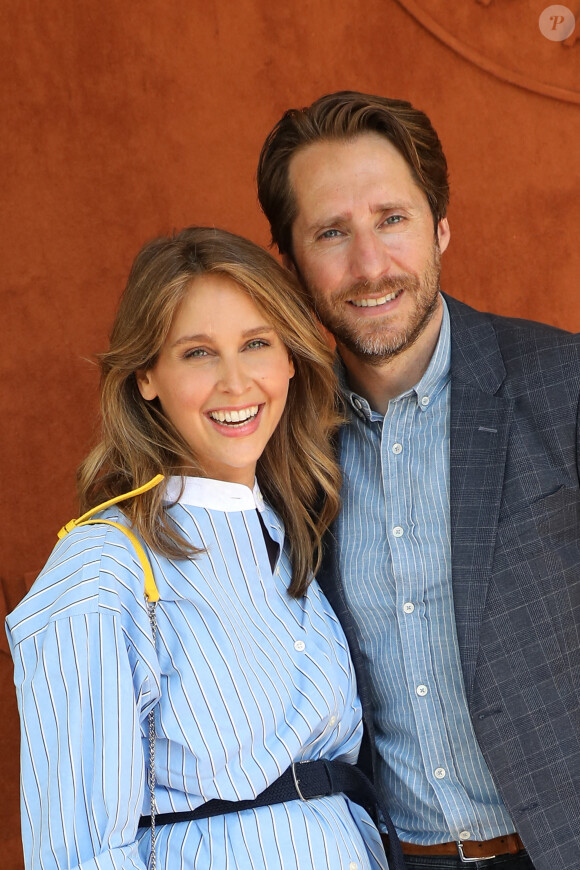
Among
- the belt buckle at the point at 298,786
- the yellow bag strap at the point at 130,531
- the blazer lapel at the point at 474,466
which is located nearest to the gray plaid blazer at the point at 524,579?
→ the blazer lapel at the point at 474,466

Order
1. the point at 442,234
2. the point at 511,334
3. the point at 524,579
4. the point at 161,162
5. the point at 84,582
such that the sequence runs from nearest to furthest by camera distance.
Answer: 1. the point at 84,582
2. the point at 524,579
3. the point at 511,334
4. the point at 442,234
5. the point at 161,162

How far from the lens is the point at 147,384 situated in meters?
1.89

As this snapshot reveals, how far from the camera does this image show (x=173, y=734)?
1557mm

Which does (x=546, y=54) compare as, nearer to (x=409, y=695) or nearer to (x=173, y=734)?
(x=409, y=695)

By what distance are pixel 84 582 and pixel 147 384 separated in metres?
0.49

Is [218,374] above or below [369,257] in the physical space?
Result: below

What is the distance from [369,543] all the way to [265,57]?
1.86 m

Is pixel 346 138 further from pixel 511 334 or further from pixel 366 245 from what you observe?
pixel 511 334

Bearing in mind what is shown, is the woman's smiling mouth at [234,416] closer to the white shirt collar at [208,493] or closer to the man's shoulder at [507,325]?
the white shirt collar at [208,493]
